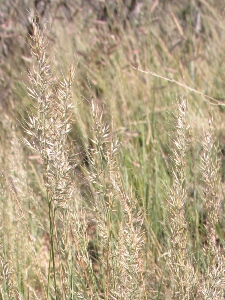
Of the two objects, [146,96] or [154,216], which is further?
[146,96]

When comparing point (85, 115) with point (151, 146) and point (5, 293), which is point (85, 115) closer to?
point (151, 146)

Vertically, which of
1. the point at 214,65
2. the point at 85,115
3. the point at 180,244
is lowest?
the point at 180,244

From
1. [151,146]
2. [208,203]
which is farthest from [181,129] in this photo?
[151,146]

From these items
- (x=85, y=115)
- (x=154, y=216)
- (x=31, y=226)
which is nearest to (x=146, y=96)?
(x=85, y=115)

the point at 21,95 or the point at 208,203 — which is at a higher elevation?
the point at 21,95

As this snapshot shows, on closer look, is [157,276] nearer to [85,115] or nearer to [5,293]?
[5,293]

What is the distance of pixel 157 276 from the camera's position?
1.83 meters

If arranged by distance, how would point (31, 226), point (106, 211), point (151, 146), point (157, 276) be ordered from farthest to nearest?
1. point (151, 146)
2. point (31, 226)
3. point (157, 276)
4. point (106, 211)

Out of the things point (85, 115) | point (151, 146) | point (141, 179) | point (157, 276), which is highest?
point (85, 115)

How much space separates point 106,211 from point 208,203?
0.25 metres

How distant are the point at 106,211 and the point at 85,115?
1.90m

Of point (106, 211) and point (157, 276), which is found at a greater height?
point (106, 211)

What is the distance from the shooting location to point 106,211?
1227 mm

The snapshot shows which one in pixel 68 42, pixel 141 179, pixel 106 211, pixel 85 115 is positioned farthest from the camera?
pixel 68 42
